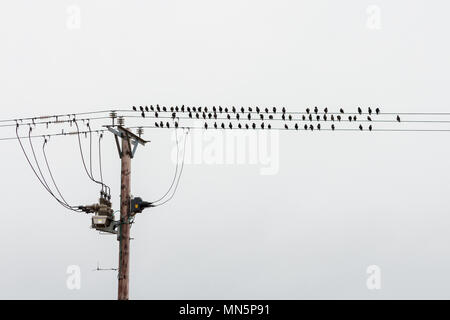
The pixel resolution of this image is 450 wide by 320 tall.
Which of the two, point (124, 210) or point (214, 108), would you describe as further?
point (214, 108)

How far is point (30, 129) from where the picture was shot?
80.0ft

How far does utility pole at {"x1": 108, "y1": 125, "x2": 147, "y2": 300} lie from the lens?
21.7 metres

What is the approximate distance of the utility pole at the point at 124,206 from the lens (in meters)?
21.7

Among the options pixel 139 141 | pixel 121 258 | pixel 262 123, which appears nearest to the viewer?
pixel 121 258

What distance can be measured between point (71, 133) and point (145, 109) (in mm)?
2423

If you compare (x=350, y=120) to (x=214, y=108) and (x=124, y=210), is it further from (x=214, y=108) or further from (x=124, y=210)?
(x=124, y=210)

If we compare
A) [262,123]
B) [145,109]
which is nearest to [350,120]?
[262,123]

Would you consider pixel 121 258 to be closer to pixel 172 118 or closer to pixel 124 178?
pixel 124 178

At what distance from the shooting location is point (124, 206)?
22.4m

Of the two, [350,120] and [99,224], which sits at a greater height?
[350,120]

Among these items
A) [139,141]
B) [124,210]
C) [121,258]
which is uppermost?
[139,141]

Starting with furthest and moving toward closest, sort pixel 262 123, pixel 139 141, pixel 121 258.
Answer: pixel 262 123 → pixel 139 141 → pixel 121 258

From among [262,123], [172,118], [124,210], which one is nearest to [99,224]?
[124,210]

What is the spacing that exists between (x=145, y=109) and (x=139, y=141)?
4.28ft
